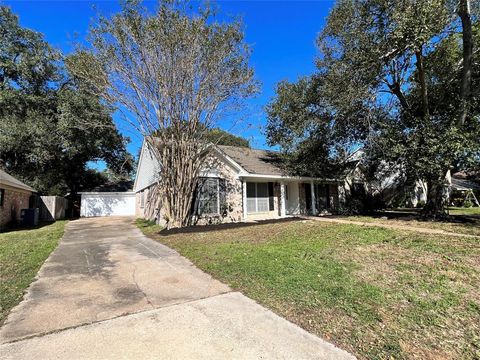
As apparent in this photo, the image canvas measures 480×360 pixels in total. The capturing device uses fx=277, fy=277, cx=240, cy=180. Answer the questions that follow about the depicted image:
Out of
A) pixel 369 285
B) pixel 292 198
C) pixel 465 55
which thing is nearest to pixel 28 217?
pixel 292 198

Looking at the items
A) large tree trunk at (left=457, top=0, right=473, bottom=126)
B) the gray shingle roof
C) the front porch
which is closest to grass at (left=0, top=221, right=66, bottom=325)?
the front porch

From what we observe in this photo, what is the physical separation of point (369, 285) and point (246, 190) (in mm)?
11063

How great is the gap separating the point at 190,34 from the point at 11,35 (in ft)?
63.2

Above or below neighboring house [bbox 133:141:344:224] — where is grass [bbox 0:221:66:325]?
below

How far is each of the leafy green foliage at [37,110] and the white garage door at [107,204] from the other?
3816mm

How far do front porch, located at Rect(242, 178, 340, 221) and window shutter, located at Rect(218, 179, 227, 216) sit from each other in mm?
1004

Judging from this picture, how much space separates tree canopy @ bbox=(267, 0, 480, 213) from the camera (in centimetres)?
1087

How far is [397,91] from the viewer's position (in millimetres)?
14359

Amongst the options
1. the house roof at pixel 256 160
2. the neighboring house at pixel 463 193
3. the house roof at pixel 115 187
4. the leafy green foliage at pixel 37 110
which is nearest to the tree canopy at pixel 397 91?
the house roof at pixel 256 160

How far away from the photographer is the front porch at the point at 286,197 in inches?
621

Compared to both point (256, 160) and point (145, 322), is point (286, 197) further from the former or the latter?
point (145, 322)

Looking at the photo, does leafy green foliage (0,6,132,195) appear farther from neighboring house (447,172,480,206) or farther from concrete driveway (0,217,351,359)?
neighboring house (447,172,480,206)

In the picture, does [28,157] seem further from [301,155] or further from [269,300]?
[269,300]

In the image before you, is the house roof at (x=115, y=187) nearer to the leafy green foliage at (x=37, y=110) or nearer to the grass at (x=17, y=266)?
the leafy green foliage at (x=37, y=110)
